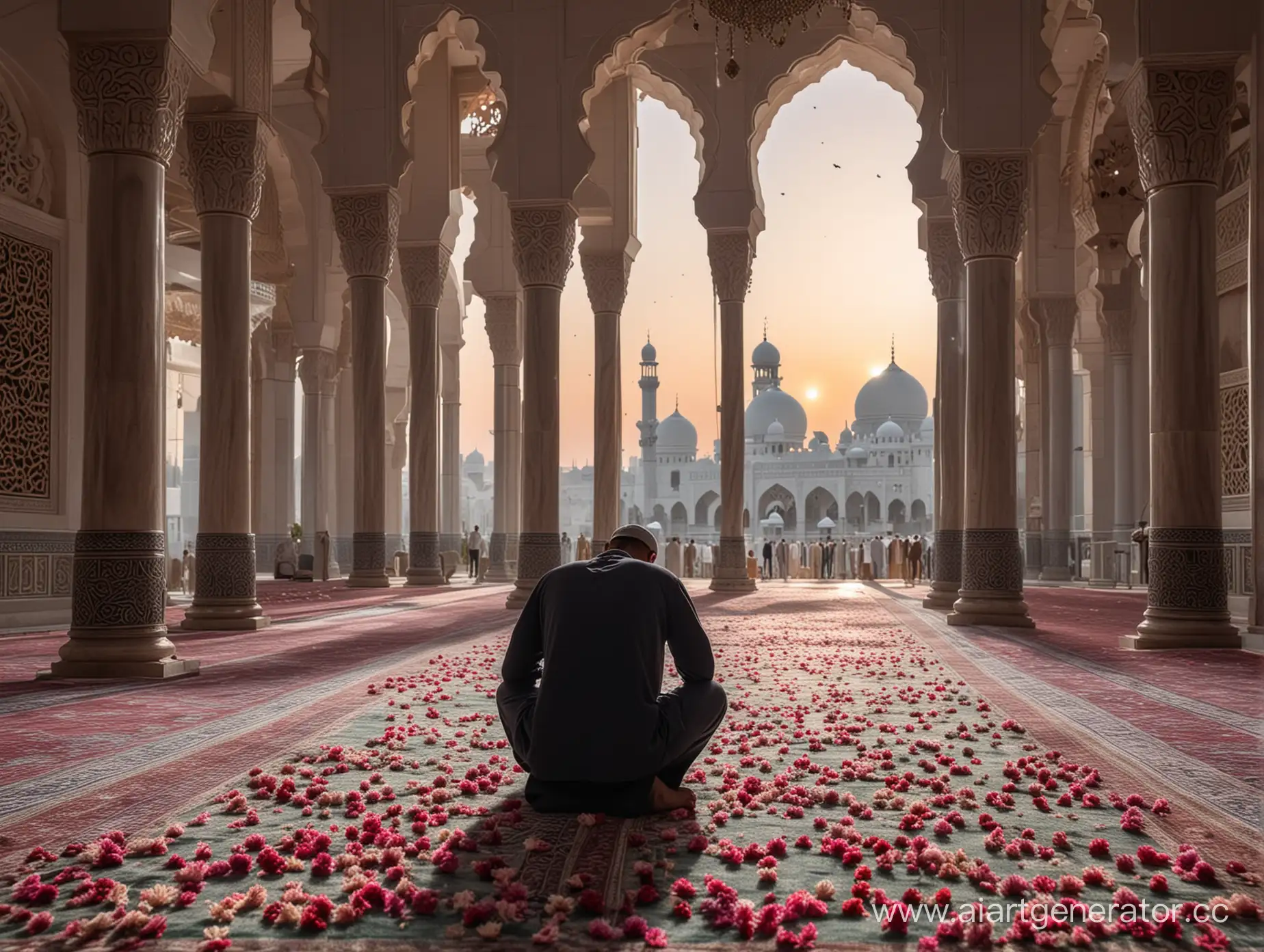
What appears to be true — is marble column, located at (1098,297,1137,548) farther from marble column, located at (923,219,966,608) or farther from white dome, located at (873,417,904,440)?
white dome, located at (873,417,904,440)

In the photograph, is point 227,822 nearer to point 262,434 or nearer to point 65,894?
point 65,894

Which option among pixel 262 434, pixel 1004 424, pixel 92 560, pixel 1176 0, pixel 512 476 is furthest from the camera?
pixel 262 434

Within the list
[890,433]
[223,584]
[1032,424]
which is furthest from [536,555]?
[890,433]

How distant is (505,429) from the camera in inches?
722

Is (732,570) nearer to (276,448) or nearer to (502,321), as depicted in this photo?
(502,321)

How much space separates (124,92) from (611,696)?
16.1 ft

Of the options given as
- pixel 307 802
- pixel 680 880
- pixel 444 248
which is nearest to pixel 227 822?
pixel 307 802

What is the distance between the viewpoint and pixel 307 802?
316cm

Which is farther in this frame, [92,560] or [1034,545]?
[1034,545]

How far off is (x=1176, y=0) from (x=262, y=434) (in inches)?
610

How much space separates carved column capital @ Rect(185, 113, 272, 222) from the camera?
8.47 metres

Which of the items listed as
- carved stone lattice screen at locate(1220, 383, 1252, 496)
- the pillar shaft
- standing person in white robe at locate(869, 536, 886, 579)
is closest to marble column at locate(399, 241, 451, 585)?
carved stone lattice screen at locate(1220, 383, 1252, 496)

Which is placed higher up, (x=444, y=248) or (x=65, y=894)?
(x=444, y=248)

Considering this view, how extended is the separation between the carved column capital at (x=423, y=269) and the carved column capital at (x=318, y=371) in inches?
115
